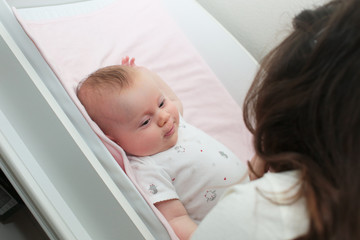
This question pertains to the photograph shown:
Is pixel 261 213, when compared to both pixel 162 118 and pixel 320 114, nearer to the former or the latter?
pixel 320 114

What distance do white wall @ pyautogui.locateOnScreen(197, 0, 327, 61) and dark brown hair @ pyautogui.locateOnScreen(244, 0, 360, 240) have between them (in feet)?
2.26

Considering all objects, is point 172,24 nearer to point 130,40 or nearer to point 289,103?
point 130,40

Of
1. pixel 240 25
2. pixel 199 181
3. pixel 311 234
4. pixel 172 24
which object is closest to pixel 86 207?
pixel 199 181

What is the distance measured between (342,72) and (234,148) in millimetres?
681

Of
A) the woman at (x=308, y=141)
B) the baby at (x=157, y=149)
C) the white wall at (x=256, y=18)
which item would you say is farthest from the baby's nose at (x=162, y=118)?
the white wall at (x=256, y=18)

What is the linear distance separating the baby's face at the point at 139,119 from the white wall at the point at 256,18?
19.7 inches

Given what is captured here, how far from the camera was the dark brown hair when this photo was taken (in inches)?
17.0

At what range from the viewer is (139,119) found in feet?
2.83

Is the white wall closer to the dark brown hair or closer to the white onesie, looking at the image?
the white onesie

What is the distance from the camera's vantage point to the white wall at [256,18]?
122 cm

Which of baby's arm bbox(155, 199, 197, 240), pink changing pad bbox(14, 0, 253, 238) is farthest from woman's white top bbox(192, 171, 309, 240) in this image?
pink changing pad bbox(14, 0, 253, 238)

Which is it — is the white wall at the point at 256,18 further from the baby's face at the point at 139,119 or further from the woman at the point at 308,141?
the woman at the point at 308,141

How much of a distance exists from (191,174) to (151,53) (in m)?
0.47

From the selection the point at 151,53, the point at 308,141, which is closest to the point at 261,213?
the point at 308,141
